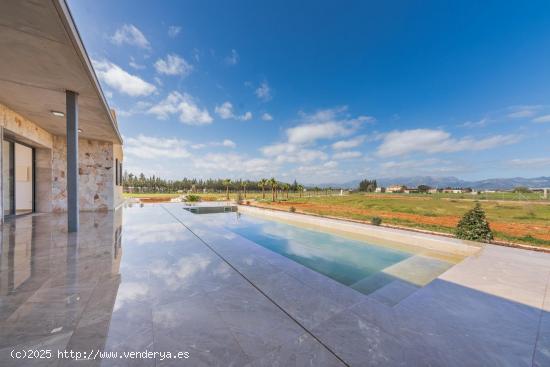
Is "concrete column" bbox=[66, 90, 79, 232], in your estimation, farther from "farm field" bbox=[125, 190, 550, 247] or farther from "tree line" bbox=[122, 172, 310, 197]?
"tree line" bbox=[122, 172, 310, 197]

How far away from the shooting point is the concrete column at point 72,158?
14.2ft

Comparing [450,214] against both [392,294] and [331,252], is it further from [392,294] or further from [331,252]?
[392,294]

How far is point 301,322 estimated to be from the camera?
1.63m

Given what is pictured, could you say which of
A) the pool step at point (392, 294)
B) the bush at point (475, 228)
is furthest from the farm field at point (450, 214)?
the pool step at point (392, 294)

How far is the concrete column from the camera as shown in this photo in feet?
14.2

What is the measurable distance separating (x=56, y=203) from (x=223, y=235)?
765cm

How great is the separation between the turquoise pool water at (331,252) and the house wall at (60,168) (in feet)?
19.9

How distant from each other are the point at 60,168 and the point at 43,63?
20.6 ft

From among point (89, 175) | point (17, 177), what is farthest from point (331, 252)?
point (17, 177)

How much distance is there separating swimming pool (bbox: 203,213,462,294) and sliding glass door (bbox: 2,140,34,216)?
728 centimetres

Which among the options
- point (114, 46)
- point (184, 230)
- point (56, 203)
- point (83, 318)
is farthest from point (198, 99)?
point (83, 318)

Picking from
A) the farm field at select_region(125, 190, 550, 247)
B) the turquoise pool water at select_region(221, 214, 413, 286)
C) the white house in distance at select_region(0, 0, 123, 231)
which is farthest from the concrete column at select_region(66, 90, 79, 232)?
the farm field at select_region(125, 190, 550, 247)

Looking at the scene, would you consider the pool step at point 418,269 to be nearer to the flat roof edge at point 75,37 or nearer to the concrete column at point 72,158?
the flat roof edge at point 75,37

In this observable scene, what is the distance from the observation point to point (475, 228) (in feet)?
17.2
